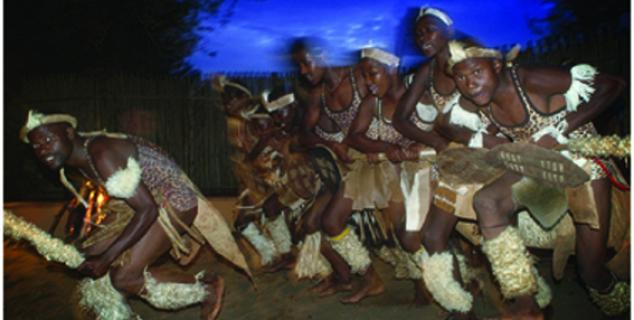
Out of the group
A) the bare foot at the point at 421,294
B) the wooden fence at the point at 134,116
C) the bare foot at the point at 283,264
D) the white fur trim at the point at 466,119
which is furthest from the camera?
the wooden fence at the point at 134,116

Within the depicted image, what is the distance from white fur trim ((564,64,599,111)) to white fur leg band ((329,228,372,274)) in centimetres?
189

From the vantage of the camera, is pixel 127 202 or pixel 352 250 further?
pixel 352 250

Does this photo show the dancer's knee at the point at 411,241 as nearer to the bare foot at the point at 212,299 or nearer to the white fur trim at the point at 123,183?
the bare foot at the point at 212,299

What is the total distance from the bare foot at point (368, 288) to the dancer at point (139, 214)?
1.01 meters

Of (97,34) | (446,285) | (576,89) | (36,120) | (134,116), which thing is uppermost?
(97,34)

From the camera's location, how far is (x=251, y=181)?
545cm

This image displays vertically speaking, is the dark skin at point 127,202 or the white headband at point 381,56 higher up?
the white headband at point 381,56

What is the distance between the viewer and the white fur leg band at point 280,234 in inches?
208

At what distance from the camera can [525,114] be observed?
114 inches

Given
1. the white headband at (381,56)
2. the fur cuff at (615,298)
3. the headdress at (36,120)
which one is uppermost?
the white headband at (381,56)

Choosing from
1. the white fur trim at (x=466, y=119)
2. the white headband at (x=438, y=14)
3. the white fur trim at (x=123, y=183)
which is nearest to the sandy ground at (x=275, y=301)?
the white fur trim at (x=123, y=183)

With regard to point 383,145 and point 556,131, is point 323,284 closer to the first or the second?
point 383,145

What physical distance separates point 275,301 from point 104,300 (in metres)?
1.37

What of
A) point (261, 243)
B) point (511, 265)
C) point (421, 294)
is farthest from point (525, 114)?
point (261, 243)
